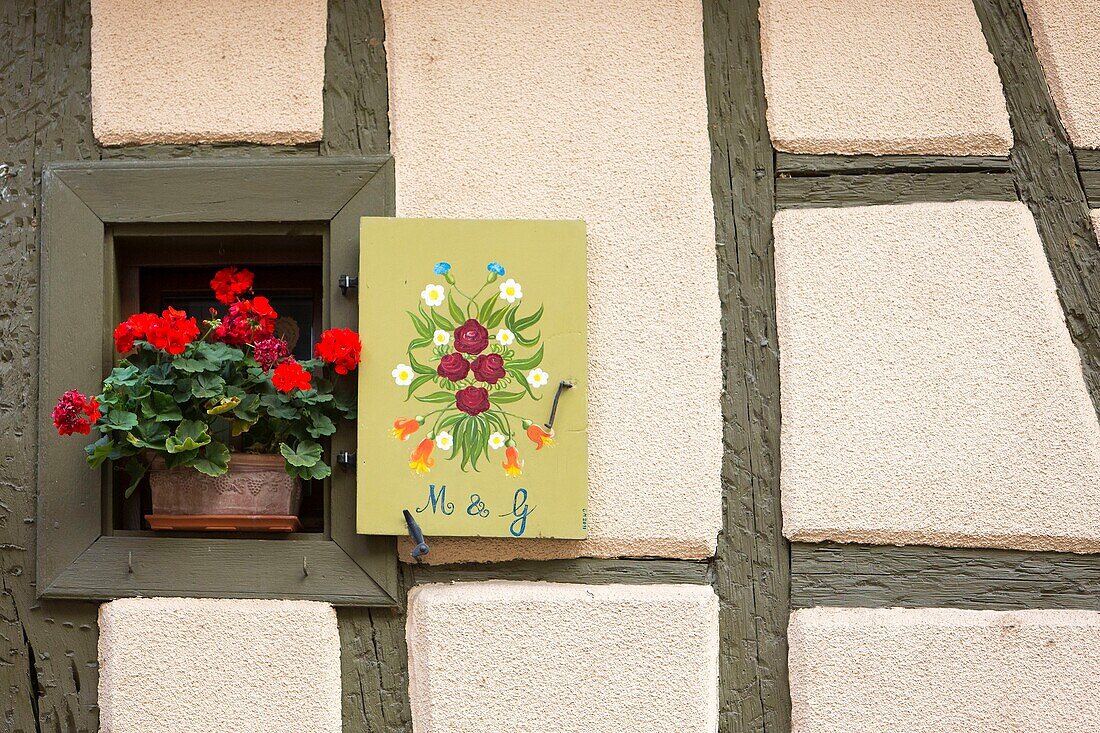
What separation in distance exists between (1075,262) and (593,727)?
1.31m

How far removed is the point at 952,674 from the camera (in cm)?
191

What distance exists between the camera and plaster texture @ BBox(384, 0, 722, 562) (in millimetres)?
1983

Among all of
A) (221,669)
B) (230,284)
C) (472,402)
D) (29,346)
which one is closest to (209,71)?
(230,284)

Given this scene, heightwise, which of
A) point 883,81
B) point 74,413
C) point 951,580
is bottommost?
point 951,580

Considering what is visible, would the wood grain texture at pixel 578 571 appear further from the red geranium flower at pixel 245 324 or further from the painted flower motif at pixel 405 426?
the red geranium flower at pixel 245 324

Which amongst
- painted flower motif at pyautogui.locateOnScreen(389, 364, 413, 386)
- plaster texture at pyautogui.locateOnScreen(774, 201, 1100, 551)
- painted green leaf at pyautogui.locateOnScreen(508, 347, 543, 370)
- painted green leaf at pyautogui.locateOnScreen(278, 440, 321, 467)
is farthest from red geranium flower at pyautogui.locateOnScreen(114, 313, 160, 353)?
plaster texture at pyautogui.locateOnScreen(774, 201, 1100, 551)

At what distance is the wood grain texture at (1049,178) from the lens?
79.9 inches

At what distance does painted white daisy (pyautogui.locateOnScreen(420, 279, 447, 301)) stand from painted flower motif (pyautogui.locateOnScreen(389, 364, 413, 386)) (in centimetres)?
13

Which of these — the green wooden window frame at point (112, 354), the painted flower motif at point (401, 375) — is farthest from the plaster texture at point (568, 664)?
the painted flower motif at point (401, 375)

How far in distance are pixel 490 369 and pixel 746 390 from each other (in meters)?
Result: 0.50

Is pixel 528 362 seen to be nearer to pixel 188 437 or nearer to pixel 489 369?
pixel 489 369

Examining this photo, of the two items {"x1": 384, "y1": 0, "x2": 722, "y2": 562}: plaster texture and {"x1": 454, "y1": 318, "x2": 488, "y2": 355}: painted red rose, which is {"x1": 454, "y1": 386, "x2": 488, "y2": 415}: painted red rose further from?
{"x1": 384, "y1": 0, "x2": 722, "y2": 562}: plaster texture

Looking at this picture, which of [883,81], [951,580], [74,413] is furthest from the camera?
[883,81]

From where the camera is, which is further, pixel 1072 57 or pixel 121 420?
pixel 1072 57
